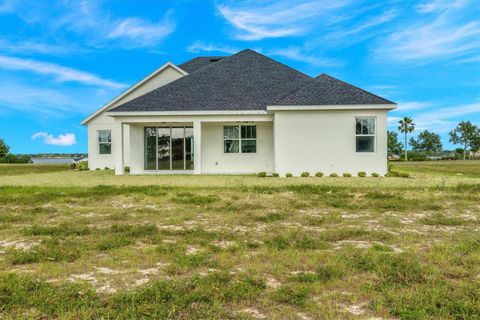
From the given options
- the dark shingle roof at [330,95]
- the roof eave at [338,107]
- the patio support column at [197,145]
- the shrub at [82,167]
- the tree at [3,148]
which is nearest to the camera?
the roof eave at [338,107]

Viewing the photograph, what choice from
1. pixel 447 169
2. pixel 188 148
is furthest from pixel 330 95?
pixel 447 169

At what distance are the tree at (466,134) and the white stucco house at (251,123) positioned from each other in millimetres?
70309

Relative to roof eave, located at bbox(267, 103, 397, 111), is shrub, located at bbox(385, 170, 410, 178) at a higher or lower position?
lower

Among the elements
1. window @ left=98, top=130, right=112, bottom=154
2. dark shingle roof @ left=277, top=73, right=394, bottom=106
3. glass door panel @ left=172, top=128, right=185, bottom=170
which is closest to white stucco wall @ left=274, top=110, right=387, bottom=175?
dark shingle roof @ left=277, top=73, right=394, bottom=106

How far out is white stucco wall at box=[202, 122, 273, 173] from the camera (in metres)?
17.0

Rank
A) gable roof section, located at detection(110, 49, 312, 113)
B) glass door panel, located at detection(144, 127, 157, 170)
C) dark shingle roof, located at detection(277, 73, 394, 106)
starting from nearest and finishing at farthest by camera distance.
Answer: dark shingle roof, located at detection(277, 73, 394, 106)
gable roof section, located at detection(110, 49, 312, 113)
glass door panel, located at detection(144, 127, 157, 170)

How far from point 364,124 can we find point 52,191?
1249cm

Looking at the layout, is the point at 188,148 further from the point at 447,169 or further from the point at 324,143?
the point at 447,169

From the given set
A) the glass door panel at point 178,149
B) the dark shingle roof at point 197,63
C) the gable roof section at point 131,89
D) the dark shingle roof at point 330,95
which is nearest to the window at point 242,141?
the glass door panel at point 178,149

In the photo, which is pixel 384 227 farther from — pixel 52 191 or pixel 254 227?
pixel 52 191

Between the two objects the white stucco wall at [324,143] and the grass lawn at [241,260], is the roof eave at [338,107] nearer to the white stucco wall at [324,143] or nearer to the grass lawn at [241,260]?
the white stucco wall at [324,143]

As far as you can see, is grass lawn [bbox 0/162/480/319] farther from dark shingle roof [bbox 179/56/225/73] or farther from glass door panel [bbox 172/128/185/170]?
dark shingle roof [bbox 179/56/225/73]

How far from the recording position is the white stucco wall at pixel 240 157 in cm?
1702

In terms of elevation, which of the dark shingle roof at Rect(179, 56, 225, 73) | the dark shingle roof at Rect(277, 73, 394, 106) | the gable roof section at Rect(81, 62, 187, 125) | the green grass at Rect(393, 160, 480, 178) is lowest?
the green grass at Rect(393, 160, 480, 178)
